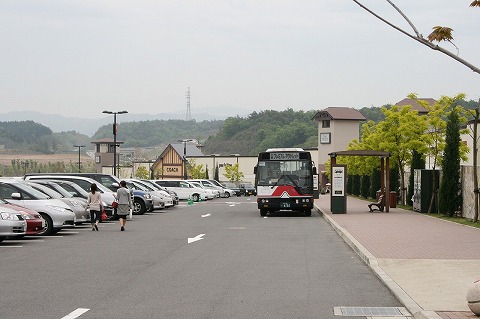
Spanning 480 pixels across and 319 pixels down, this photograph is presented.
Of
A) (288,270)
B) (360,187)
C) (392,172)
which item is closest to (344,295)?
(288,270)

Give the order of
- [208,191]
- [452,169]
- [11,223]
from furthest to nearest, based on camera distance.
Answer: [208,191] → [452,169] → [11,223]

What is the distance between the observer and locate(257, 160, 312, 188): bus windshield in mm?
36531

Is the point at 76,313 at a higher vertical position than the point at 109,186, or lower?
lower

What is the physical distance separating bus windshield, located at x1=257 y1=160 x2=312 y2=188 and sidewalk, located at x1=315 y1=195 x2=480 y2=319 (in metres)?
8.67

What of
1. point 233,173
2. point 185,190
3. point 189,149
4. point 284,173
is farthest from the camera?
point 189,149

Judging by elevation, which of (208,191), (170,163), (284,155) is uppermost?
(170,163)

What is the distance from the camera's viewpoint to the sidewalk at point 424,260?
35.7ft

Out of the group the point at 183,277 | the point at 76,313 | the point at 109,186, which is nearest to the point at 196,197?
the point at 109,186

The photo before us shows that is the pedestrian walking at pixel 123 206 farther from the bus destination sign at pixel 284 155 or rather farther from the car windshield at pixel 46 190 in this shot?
the bus destination sign at pixel 284 155

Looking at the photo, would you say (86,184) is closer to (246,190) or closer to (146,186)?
(146,186)

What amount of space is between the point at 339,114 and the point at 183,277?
339 feet

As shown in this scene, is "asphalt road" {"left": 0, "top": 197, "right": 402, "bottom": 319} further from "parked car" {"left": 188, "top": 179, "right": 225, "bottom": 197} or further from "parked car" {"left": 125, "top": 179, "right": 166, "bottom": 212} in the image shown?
"parked car" {"left": 188, "top": 179, "right": 225, "bottom": 197}

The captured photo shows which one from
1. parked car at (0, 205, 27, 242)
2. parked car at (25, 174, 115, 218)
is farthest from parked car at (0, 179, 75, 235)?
parked car at (25, 174, 115, 218)

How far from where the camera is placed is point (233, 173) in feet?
421
